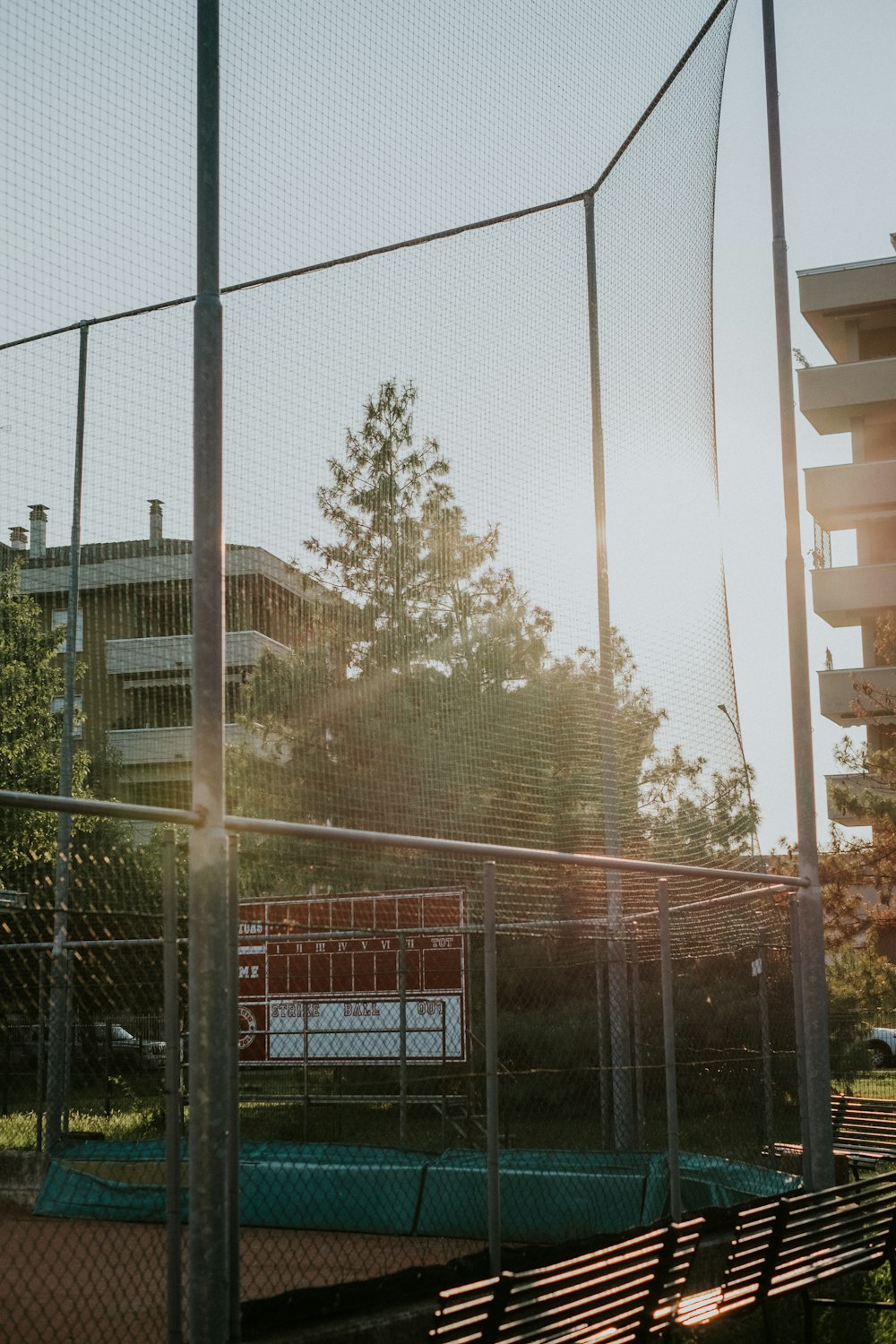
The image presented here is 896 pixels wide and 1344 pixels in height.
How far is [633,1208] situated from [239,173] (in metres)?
5.70

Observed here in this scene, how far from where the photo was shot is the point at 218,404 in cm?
496

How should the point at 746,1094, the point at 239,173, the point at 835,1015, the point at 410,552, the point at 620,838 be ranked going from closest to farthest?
the point at 239,173 < the point at 410,552 < the point at 620,838 < the point at 746,1094 < the point at 835,1015

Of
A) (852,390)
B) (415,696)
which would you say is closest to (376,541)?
(415,696)

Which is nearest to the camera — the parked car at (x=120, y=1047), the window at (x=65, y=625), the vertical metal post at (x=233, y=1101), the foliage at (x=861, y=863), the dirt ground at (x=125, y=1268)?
the vertical metal post at (x=233, y=1101)

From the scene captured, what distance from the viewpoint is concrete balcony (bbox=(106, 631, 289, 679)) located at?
8.68 metres

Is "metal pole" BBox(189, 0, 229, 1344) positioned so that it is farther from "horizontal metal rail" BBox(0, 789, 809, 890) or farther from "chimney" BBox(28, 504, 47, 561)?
"chimney" BBox(28, 504, 47, 561)

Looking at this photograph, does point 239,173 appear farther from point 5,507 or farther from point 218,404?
point 5,507

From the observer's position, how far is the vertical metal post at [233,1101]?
4.89 m

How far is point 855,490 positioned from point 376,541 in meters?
28.3

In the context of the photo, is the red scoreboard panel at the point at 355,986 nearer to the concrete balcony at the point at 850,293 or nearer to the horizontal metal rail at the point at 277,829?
the horizontal metal rail at the point at 277,829

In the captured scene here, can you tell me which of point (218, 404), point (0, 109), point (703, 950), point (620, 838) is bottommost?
point (703, 950)

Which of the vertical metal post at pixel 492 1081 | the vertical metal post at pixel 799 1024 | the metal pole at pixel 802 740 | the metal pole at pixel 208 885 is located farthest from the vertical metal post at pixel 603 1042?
the metal pole at pixel 208 885

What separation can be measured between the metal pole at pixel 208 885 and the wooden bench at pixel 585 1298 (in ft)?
2.34

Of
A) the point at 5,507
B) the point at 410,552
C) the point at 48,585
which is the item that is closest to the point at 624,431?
the point at 410,552
